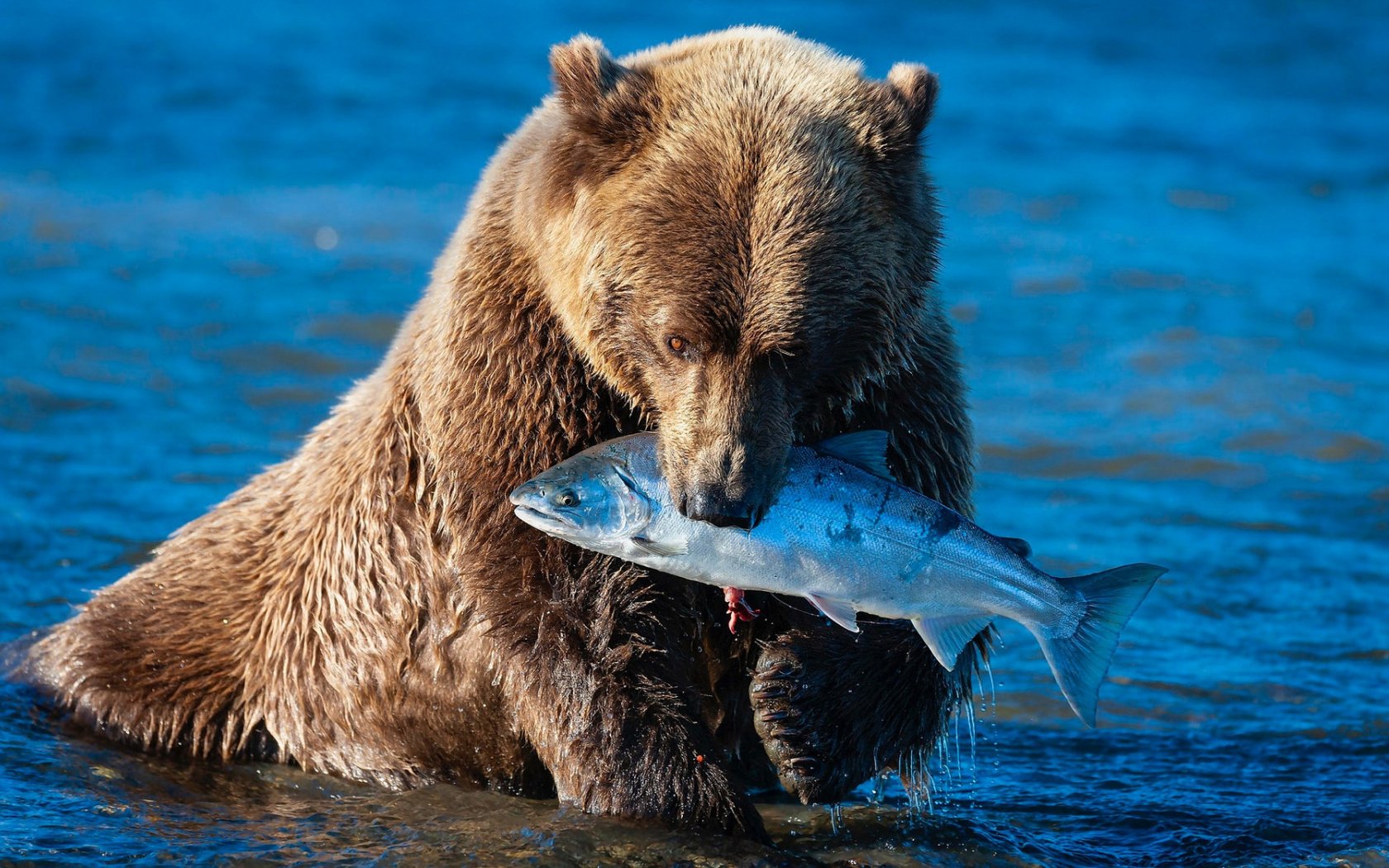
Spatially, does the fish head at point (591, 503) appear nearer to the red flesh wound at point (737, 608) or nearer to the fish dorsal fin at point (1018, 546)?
the red flesh wound at point (737, 608)

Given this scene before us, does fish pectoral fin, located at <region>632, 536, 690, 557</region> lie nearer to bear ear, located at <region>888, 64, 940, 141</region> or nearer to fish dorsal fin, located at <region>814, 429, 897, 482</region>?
fish dorsal fin, located at <region>814, 429, 897, 482</region>

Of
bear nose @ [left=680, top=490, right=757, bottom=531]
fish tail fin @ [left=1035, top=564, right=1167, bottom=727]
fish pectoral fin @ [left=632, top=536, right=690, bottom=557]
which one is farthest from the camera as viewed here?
fish tail fin @ [left=1035, top=564, right=1167, bottom=727]

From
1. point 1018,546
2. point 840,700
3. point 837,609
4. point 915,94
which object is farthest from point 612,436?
point 915,94

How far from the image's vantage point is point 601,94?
5.29 meters

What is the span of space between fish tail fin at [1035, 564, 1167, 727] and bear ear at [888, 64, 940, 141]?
5.10 ft

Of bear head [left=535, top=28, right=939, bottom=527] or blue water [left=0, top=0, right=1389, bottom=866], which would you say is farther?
blue water [left=0, top=0, right=1389, bottom=866]

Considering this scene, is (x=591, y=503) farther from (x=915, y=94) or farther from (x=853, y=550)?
(x=915, y=94)

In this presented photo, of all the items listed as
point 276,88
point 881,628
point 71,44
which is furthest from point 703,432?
point 71,44

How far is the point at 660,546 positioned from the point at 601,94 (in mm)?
1474

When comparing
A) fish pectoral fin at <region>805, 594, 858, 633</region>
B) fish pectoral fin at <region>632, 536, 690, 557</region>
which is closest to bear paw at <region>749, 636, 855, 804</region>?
fish pectoral fin at <region>805, 594, 858, 633</region>

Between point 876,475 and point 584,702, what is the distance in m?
1.25

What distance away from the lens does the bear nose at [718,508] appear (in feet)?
15.5

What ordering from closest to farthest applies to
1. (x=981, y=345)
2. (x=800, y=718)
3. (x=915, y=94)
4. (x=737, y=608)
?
(x=737, y=608)
(x=915, y=94)
(x=800, y=718)
(x=981, y=345)

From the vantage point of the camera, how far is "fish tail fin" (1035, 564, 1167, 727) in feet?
16.8
